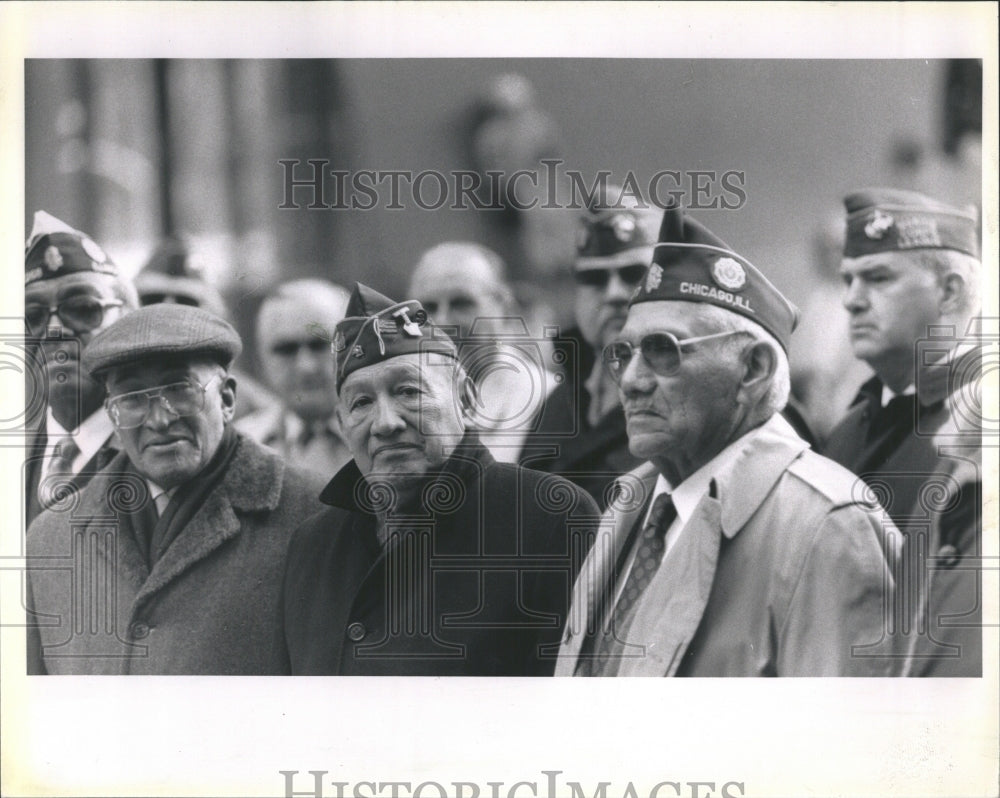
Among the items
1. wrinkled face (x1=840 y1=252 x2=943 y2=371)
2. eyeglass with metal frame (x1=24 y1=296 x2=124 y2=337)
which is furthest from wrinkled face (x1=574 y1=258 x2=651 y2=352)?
eyeglass with metal frame (x1=24 y1=296 x2=124 y2=337)

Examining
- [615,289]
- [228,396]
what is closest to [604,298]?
[615,289]

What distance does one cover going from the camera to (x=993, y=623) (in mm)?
4066

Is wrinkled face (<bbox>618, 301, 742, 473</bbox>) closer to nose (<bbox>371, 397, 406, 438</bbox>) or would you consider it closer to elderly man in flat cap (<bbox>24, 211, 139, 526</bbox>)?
nose (<bbox>371, 397, 406, 438</bbox>)

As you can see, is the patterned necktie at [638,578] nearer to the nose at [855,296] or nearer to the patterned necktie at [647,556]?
the patterned necktie at [647,556]

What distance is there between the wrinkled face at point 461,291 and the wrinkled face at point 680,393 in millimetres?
424

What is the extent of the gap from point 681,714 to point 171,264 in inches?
85.4

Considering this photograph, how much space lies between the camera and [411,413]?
3994mm

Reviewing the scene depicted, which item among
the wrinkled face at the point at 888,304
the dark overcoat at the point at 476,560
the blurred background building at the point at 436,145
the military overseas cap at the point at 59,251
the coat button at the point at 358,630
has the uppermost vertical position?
the blurred background building at the point at 436,145

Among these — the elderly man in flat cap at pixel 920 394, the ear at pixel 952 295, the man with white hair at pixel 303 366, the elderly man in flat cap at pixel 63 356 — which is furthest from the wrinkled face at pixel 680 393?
the elderly man in flat cap at pixel 63 356

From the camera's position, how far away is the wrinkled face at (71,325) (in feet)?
13.3

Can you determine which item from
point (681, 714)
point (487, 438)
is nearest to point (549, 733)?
point (681, 714)

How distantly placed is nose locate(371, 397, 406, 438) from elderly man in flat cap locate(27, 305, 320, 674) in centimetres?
28

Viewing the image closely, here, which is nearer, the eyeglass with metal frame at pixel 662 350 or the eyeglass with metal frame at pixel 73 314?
the eyeglass with metal frame at pixel 662 350

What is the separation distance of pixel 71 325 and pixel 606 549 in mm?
1864
